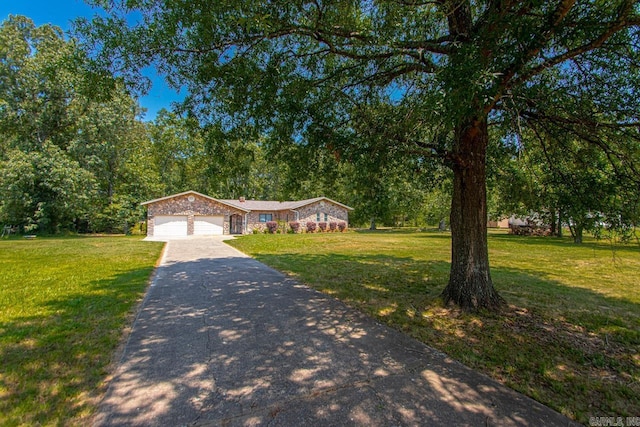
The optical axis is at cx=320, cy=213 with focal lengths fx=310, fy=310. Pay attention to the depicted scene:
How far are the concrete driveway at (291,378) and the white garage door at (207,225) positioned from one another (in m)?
21.7

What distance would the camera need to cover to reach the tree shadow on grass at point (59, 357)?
244cm

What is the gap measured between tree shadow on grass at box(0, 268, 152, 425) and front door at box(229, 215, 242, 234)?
23166mm

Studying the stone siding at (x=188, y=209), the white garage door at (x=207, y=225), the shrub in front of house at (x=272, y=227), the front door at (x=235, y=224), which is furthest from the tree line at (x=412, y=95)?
the front door at (x=235, y=224)

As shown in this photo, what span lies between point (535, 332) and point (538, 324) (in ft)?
1.29

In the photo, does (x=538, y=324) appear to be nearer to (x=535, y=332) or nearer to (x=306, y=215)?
(x=535, y=332)

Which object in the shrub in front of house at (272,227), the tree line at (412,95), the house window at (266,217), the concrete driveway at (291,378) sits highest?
the tree line at (412,95)

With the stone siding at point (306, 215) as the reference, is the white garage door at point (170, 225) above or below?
below

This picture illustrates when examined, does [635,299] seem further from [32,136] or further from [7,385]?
[32,136]

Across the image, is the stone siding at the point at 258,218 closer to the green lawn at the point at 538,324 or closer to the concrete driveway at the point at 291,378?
the green lawn at the point at 538,324

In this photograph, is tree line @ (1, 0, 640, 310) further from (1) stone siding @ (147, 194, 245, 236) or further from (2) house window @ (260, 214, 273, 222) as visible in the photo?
(2) house window @ (260, 214, 273, 222)

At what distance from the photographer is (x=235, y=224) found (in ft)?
95.7

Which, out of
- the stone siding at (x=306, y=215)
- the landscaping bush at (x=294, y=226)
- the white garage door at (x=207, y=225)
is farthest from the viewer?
the stone siding at (x=306, y=215)

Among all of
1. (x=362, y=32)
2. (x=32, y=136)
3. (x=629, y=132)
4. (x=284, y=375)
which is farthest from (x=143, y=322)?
(x=32, y=136)

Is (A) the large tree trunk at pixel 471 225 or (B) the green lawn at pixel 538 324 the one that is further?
(A) the large tree trunk at pixel 471 225
